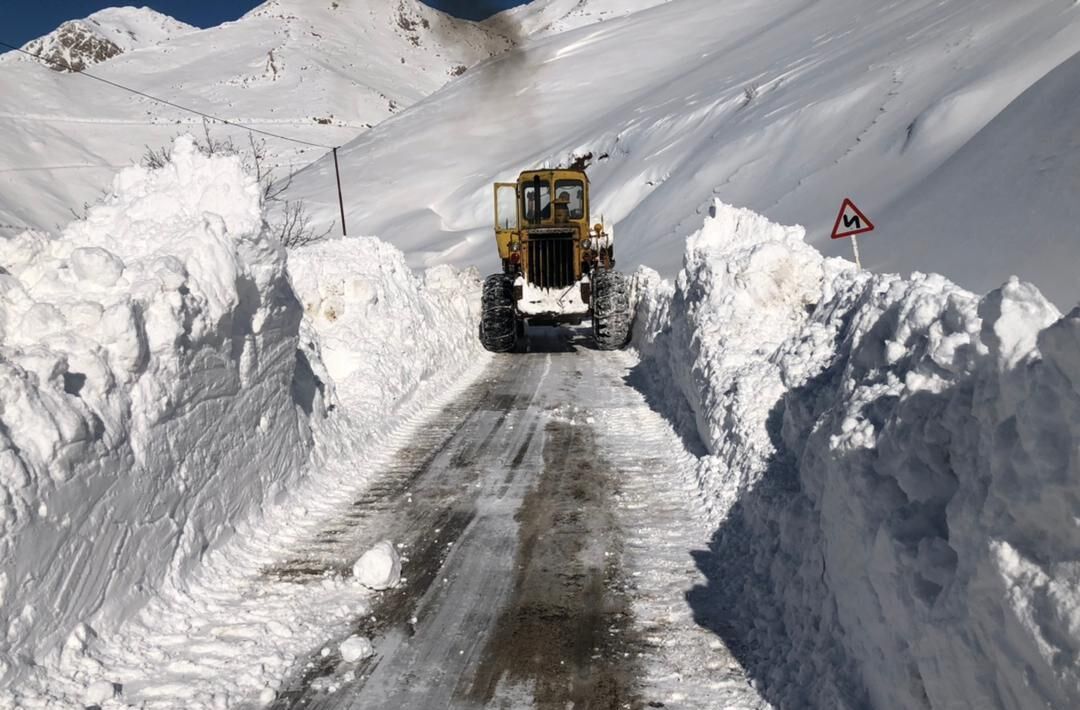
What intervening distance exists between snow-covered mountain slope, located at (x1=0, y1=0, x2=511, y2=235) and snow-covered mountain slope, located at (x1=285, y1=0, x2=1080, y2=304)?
1147 centimetres

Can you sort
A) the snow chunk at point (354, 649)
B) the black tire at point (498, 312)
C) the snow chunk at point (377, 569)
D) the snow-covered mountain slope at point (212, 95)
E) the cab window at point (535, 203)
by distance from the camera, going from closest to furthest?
the snow chunk at point (354, 649) → the snow chunk at point (377, 569) → the black tire at point (498, 312) → the cab window at point (535, 203) → the snow-covered mountain slope at point (212, 95)

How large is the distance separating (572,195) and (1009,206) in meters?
8.15

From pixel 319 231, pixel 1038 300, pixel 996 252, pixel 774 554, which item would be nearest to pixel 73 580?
pixel 774 554

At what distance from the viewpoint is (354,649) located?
4.45 metres

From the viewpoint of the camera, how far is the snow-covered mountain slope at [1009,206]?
8773mm

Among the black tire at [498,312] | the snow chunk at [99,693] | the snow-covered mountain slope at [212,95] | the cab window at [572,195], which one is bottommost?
the black tire at [498,312]

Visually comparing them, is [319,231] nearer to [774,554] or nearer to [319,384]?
[319,384]

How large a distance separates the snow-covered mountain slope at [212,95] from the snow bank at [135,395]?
55.3 m

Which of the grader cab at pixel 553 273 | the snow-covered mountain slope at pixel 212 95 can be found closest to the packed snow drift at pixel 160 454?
the grader cab at pixel 553 273

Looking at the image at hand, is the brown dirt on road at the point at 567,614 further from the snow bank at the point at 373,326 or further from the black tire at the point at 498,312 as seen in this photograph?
the black tire at the point at 498,312

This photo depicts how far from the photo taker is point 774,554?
5.13m

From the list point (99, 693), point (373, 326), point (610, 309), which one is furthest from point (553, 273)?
point (99, 693)

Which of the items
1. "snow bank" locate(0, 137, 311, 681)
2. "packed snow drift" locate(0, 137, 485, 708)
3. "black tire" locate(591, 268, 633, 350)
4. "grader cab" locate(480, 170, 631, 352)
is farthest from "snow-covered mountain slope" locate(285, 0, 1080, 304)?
"snow bank" locate(0, 137, 311, 681)

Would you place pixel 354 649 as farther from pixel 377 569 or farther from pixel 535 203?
pixel 535 203
